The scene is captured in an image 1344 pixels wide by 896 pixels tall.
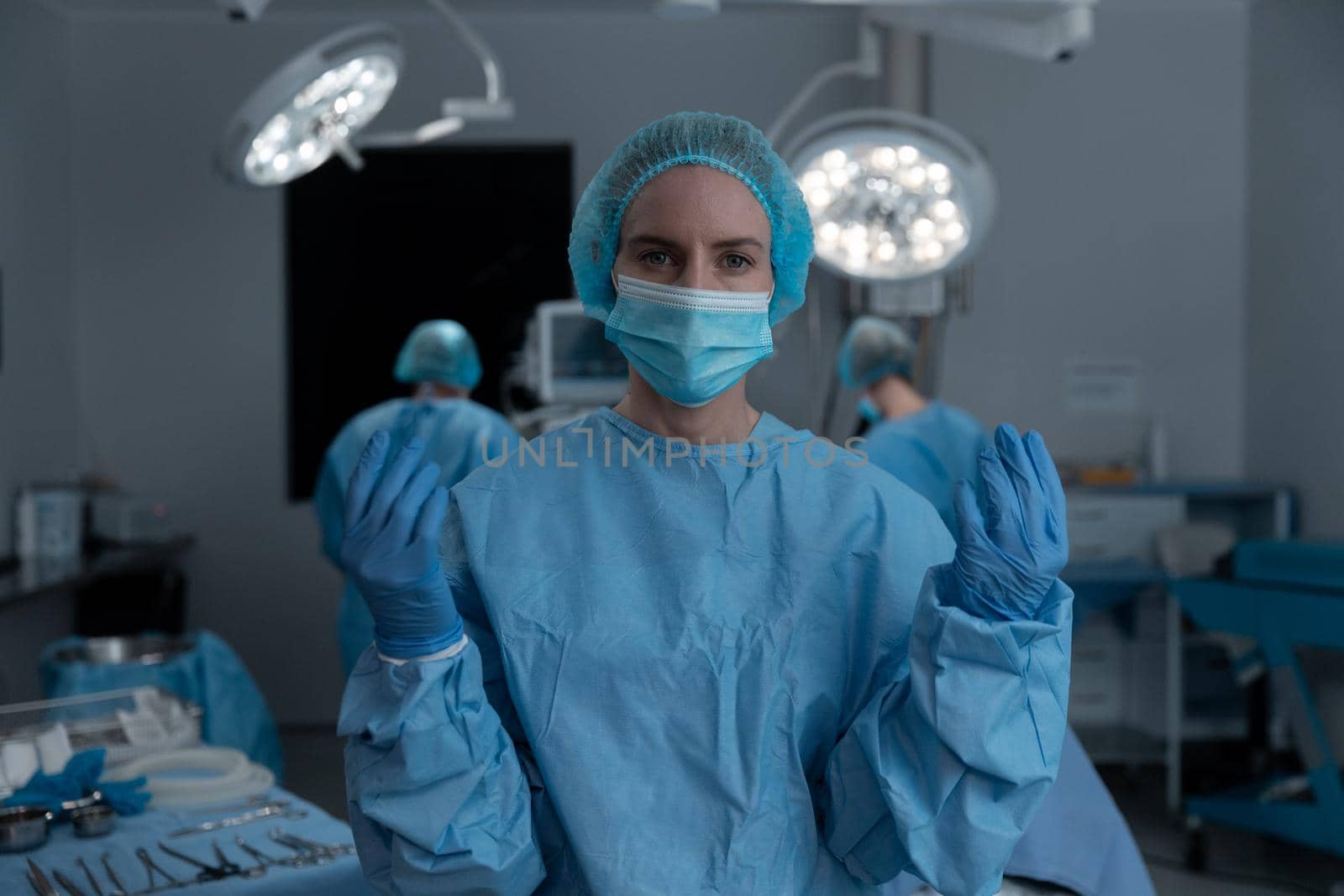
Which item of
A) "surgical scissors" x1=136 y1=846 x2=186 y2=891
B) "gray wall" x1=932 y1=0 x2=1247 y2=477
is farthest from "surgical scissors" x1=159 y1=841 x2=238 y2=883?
"gray wall" x1=932 y1=0 x2=1247 y2=477

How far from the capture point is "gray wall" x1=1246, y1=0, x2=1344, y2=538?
4273mm

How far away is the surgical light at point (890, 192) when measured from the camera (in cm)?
248

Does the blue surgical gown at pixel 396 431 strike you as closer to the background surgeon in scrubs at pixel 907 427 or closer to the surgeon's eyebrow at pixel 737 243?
the background surgeon in scrubs at pixel 907 427

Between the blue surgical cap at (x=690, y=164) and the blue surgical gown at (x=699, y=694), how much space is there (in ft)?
0.58

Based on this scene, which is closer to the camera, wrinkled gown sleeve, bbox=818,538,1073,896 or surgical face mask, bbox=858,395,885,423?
wrinkled gown sleeve, bbox=818,538,1073,896

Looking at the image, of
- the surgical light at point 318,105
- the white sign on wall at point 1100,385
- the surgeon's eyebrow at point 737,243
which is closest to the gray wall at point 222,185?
the white sign on wall at point 1100,385

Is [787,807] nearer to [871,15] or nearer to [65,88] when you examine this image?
[871,15]

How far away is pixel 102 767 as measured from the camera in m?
1.88

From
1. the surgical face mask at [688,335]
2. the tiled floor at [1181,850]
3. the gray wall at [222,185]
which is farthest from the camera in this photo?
the gray wall at [222,185]

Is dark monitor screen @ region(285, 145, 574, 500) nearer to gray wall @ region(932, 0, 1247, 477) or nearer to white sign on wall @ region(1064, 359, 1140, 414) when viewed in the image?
gray wall @ region(932, 0, 1247, 477)

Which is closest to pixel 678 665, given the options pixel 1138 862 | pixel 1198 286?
pixel 1138 862

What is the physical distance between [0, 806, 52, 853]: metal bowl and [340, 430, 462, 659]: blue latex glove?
101cm

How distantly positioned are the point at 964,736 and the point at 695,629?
0.91 ft

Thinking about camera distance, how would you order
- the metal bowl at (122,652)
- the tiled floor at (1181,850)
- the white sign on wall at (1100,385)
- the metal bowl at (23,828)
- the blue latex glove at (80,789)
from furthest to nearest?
1. the white sign on wall at (1100,385)
2. the tiled floor at (1181,850)
3. the metal bowl at (122,652)
4. the blue latex glove at (80,789)
5. the metal bowl at (23,828)
